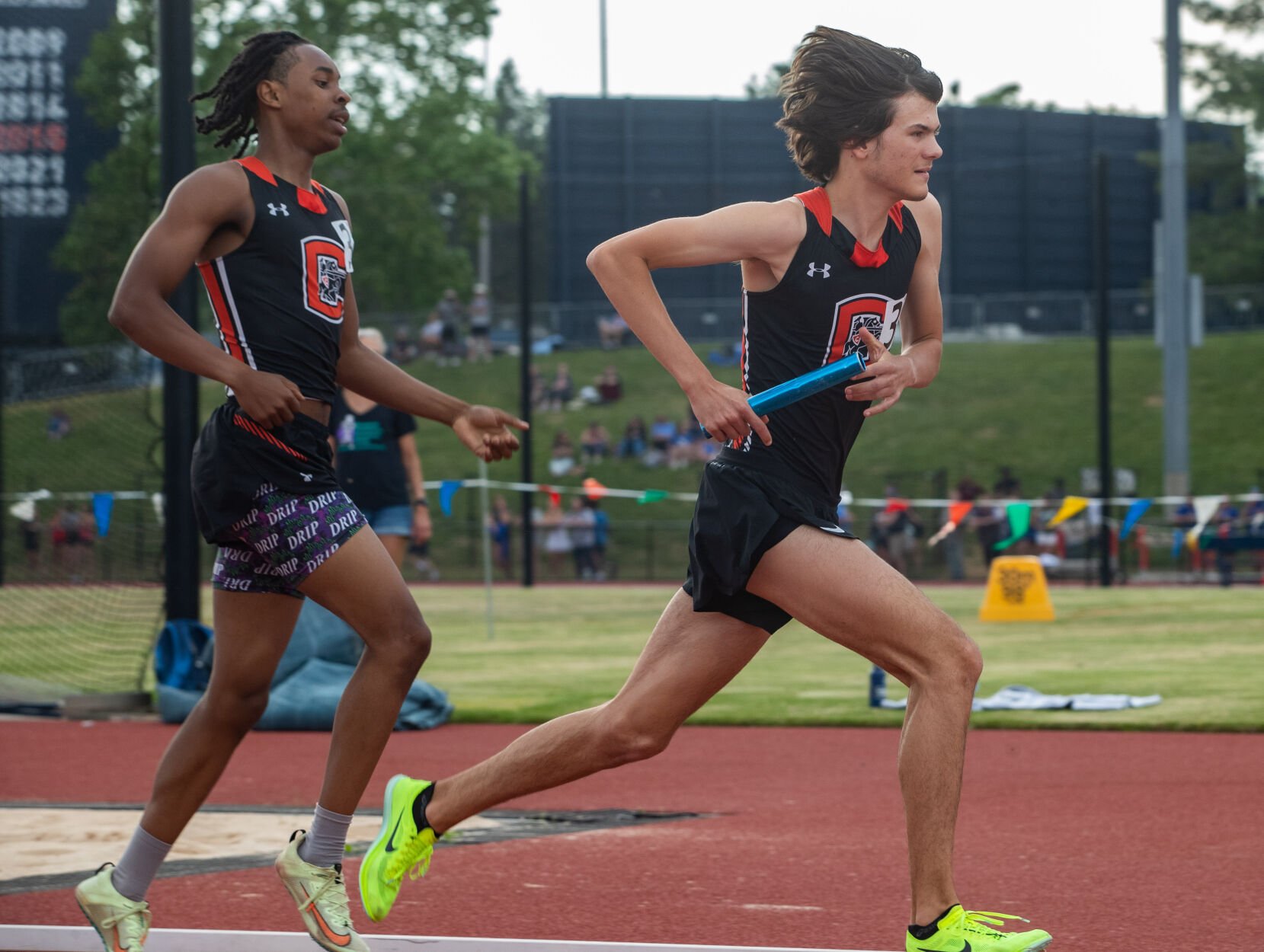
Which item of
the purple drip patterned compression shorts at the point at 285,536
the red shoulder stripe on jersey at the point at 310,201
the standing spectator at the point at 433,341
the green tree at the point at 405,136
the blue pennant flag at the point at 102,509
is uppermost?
the green tree at the point at 405,136

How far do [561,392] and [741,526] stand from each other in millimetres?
33603

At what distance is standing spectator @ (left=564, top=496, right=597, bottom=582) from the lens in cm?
2703

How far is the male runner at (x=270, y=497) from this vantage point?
13.3 feet

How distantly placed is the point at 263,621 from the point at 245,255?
0.86 m

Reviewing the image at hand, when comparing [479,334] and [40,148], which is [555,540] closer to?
[479,334]

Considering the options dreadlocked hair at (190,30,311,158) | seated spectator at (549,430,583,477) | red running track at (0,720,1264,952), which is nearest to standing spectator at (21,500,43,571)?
seated spectator at (549,430,583,477)

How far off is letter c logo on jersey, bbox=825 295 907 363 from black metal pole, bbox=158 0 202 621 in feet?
19.3

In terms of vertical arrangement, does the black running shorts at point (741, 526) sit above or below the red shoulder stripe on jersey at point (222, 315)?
below

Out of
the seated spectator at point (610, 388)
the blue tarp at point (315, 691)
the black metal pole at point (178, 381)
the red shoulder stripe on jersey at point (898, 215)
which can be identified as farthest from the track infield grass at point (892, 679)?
the seated spectator at point (610, 388)

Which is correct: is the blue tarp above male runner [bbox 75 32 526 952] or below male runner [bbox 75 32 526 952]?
below

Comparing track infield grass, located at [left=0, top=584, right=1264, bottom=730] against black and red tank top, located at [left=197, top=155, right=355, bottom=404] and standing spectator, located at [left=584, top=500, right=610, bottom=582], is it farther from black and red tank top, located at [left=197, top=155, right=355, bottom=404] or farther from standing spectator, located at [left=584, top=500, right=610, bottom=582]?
black and red tank top, located at [left=197, top=155, right=355, bottom=404]

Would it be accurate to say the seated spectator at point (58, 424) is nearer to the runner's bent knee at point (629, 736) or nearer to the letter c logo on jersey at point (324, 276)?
the letter c logo on jersey at point (324, 276)

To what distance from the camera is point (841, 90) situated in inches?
165

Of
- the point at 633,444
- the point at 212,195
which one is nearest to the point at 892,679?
the point at 212,195
